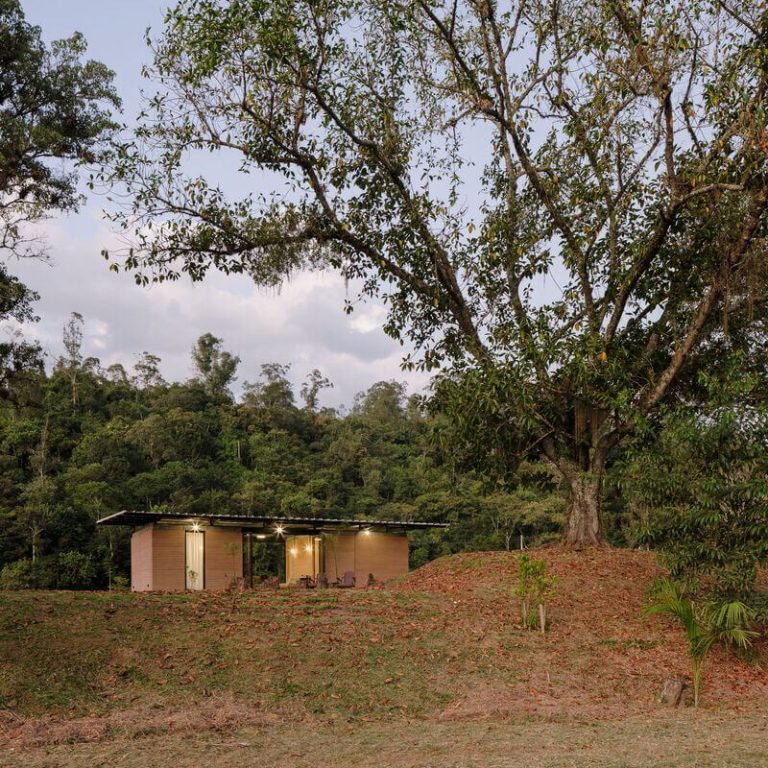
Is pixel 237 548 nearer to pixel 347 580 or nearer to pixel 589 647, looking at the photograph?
pixel 347 580

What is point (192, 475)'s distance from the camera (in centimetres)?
3538

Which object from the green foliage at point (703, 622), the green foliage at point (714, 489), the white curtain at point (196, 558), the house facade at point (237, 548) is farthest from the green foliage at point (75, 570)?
the green foliage at point (703, 622)

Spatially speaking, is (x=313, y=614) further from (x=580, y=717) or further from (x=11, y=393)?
(x=11, y=393)

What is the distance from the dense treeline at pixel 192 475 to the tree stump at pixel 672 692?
16996 millimetres

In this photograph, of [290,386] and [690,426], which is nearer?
[690,426]

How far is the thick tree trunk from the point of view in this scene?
1464 cm

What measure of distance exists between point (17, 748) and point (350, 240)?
1008 centimetres

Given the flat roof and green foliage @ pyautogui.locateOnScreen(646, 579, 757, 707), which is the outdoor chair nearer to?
the flat roof

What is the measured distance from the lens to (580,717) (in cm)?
800

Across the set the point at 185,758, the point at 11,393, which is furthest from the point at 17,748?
the point at 11,393

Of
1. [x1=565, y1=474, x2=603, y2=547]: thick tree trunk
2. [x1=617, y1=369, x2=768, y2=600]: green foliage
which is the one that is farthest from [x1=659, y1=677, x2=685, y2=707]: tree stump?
[x1=565, y1=474, x2=603, y2=547]: thick tree trunk

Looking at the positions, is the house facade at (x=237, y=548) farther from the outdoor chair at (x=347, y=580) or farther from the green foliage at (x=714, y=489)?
the green foliage at (x=714, y=489)

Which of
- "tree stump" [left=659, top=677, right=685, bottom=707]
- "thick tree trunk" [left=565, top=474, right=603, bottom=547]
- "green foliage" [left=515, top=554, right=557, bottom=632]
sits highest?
"thick tree trunk" [left=565, top=474, right=603, bottom=547]

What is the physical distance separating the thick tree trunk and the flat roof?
26.8 feet
